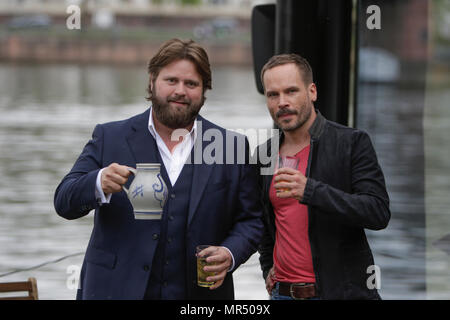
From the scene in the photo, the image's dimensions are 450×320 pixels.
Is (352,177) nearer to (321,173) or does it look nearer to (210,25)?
(321,173)

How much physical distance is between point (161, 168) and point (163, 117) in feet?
0.58

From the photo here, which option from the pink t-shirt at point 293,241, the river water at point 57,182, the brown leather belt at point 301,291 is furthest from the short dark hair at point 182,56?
the river water at point 57,182

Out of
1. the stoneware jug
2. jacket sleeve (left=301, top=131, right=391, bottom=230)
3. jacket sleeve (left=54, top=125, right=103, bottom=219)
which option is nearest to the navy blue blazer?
jacket sleeve (left=54, top=125, right=103, bottom=219)

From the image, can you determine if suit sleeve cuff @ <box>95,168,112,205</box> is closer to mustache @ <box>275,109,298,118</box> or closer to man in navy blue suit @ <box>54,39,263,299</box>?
man in navy blue suit @ <box>54,39,263,299</box>

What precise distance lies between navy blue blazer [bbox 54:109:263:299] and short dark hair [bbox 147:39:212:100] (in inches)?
8.2

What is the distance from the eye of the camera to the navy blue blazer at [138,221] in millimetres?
3119

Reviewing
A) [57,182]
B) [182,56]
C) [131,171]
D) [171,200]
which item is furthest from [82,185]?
[57,182]

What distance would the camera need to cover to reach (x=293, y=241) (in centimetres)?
327

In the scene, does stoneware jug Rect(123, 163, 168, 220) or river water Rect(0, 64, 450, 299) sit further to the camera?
river water Rect(0, 64, 450, 299)

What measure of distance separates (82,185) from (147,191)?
220 mm

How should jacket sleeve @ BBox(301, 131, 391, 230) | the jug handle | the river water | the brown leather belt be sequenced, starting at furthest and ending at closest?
the river water, the brown leather belt, jacket sleeve @ BBox(301, 131, 391, 230), the jug handle

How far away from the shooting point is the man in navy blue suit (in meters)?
3.11

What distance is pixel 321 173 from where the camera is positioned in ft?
10.8

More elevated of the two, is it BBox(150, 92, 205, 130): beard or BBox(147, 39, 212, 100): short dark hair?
BBox(147, 39, 212, 100): short dark hair
